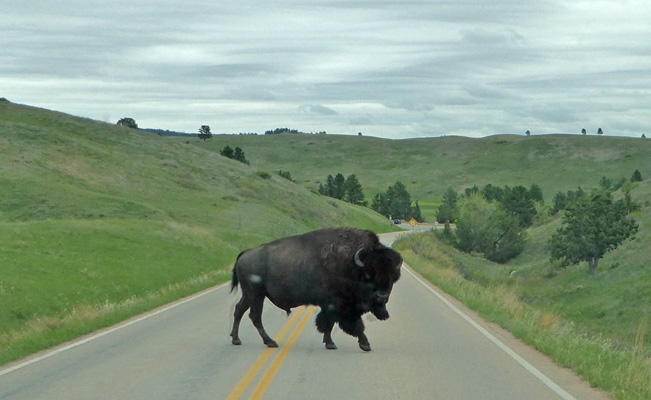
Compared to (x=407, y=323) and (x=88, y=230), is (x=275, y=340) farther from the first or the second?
(x=88, y=230)

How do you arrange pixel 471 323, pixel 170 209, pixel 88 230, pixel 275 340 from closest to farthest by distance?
pixel 275 340 → pixel 471 323 → pixel 88 230 → pixel 170 209

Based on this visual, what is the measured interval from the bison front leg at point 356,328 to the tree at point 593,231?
4366 cm

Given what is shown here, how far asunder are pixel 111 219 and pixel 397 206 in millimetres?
101358

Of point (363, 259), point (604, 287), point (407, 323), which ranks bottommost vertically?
point (604, 287)

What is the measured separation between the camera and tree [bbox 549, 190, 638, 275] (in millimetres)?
52625

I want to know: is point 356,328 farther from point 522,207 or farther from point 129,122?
Answer: point 129,122

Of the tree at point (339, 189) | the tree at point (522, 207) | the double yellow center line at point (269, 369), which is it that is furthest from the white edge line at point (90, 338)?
the tree at point (339, 189)

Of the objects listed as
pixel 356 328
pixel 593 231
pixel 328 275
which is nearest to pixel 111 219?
pixel 593 231

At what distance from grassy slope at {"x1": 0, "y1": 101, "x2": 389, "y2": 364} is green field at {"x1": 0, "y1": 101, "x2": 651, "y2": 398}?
0.42ft

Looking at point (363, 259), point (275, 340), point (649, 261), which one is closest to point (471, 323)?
point (275, 340)

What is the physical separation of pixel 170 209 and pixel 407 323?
54869 millimetres

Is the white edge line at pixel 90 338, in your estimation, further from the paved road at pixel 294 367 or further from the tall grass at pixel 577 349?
the tall grass at pixel 577 349

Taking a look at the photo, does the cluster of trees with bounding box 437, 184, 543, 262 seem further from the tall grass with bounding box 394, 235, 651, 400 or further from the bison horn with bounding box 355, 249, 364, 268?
the bison horn with bounding box 355, 249, 364, 268

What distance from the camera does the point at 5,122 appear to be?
292 ft
